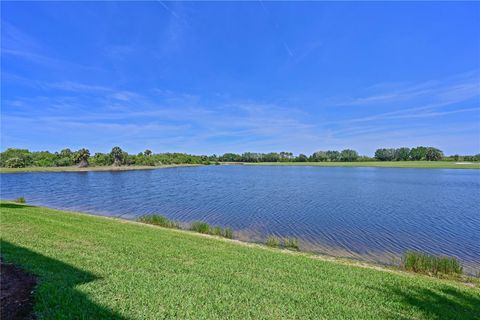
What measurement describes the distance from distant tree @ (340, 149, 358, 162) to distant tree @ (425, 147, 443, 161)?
37.1 m

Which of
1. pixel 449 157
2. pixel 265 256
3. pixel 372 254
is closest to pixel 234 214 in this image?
pixel 372 254

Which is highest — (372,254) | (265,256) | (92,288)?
(92,288)

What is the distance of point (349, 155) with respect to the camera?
550ft

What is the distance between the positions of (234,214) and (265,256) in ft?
41.9

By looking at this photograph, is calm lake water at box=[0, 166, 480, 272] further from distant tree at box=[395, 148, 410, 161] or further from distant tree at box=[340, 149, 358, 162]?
distant tree at box=[340, 149, 358, 162]

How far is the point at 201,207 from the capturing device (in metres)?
24.2

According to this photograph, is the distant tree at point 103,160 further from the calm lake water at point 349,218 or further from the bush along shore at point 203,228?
the bush along shore at point 203,228

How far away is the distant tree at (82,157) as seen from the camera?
107 metres

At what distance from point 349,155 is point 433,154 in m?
43.6

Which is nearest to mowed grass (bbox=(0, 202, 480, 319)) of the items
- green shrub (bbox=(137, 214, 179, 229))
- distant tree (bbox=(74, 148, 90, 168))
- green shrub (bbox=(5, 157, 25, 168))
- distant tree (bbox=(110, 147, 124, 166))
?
green shrub (bbox=(137, 214, 179, 229))

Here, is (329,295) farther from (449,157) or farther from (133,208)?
(449,157)

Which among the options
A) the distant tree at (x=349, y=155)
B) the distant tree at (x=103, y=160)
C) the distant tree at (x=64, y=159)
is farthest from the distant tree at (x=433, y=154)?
the distant tree at (x=64, y=159)

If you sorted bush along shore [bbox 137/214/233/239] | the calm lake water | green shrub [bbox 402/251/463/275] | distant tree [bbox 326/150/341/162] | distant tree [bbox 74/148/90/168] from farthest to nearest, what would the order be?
distant tree [bbox 326/150/341/162] < distant tree [bbox 74/148/90/168] < bush along shore [bbox 137/214/233/239] < the calm lake water < green shrub [bbox 402/251/463/275]

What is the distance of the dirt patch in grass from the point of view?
392 cm
